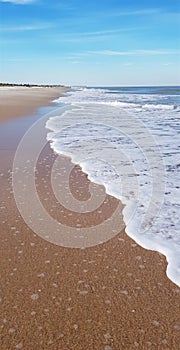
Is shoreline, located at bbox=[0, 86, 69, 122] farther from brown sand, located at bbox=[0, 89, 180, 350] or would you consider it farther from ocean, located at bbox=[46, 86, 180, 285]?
brown sand, located at bbox=[0, 89, 180, 350]

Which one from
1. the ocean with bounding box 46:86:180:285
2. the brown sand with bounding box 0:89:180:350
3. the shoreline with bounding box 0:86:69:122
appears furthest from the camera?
the shoreline with bounding box 0:86:69:122

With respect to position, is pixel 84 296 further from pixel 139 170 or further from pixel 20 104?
pixel 20 104

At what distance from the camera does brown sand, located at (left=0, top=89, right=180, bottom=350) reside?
238 cm

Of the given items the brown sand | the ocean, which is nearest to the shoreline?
the ocean

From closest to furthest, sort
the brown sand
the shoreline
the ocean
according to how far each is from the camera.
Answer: the brown sand → the ocean → the shoreline

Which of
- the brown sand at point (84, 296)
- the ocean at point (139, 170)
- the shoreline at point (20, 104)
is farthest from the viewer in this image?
the shoreline at point (20, 104)

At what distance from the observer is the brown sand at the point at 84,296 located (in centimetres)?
238

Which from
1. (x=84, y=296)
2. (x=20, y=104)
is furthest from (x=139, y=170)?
(x=20, y=104)

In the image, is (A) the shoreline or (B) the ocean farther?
(A) the shoreline

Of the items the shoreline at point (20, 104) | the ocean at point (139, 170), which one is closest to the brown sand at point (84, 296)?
the ocean at point (139, 170)

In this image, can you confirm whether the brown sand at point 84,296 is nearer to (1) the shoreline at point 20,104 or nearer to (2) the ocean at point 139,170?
(2) the ocean at point 139,170

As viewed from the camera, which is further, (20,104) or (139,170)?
(20,104)

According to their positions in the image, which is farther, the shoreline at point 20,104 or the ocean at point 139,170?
the shoreline at point 20,104

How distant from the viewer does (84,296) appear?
2.84 meters
